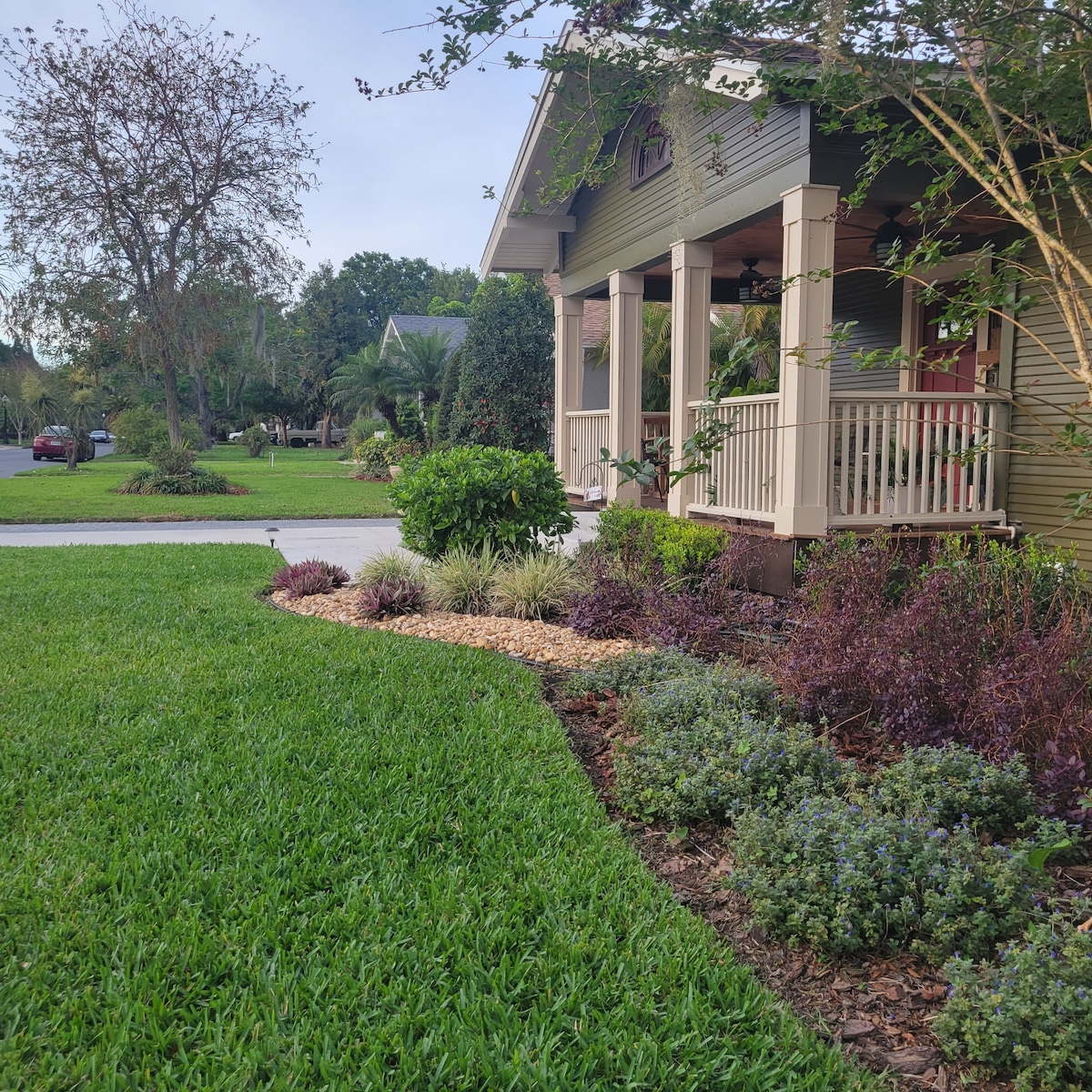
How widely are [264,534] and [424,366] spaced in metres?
14.3

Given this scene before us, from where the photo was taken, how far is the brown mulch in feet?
6.78

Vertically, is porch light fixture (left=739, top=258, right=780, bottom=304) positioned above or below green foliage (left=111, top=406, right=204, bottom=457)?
above

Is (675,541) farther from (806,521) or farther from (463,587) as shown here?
(463,587)

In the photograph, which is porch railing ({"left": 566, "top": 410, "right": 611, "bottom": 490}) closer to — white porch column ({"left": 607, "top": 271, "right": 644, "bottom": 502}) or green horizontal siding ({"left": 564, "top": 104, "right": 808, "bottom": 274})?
white porch column ({"left": 607, "top": 271, "right": 644, "bottom": 502})

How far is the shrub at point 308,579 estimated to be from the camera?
737 centimetres

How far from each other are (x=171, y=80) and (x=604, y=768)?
21.8 m

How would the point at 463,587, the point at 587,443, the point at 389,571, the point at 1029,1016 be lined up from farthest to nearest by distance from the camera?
the point at 587,443 → the point at 389,571 → the point at 463,587 → the point at 1029,1016

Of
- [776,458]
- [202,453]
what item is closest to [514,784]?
→ [776,458]

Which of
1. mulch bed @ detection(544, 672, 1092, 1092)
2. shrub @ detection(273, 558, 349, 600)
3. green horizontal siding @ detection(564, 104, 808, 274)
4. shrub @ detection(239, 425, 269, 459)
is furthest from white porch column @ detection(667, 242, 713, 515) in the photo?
shrub @ detection(239, 425, 269, 459)

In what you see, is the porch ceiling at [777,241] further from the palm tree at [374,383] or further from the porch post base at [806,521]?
the palm tree at [374,383]

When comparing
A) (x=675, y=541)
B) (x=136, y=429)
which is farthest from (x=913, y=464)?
(x=136, y=429)

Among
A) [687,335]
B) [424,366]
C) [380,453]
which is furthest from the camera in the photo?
[424,366]

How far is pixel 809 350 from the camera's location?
6.46 metres

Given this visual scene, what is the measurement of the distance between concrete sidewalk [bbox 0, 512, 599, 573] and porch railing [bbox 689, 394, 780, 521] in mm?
2885
